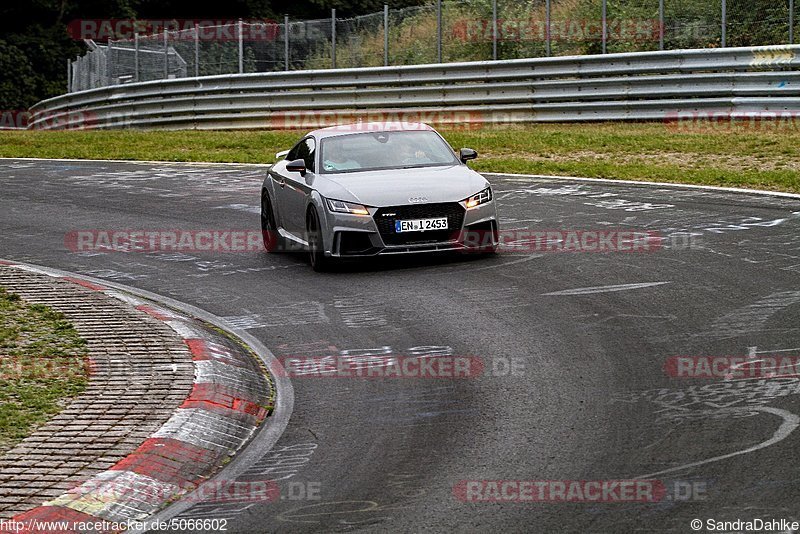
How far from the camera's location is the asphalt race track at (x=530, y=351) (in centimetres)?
633

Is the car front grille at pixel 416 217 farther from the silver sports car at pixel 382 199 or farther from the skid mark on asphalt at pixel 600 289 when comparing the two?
the skid mark on asphalt at pixel 600 289

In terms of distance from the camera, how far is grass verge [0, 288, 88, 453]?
25.9 feet

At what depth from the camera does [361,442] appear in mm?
7504

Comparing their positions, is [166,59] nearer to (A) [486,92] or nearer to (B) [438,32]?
(B) [438,32]

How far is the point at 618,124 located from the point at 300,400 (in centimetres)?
1913

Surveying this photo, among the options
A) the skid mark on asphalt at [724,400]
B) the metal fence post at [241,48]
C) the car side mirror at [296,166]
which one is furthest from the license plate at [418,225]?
the metal fence post at [241,48]

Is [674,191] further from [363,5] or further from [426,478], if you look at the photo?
[363,5]

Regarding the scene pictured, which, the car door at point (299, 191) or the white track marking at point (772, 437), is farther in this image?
the car door at point (299, 191)

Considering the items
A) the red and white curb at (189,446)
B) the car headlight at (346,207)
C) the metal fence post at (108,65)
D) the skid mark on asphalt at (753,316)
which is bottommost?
the red and white curb at (189,446)

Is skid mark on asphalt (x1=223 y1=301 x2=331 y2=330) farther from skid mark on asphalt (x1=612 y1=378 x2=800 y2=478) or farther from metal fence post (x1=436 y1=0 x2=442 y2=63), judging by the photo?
metal fence post (x1=436 y1=0 x2=442 y2=63)

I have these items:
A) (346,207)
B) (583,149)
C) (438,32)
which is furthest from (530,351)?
(438,32)

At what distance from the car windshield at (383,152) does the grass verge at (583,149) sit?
570 cm

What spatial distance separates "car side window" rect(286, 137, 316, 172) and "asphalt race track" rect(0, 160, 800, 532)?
111 centimetres

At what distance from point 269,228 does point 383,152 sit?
1820mm
